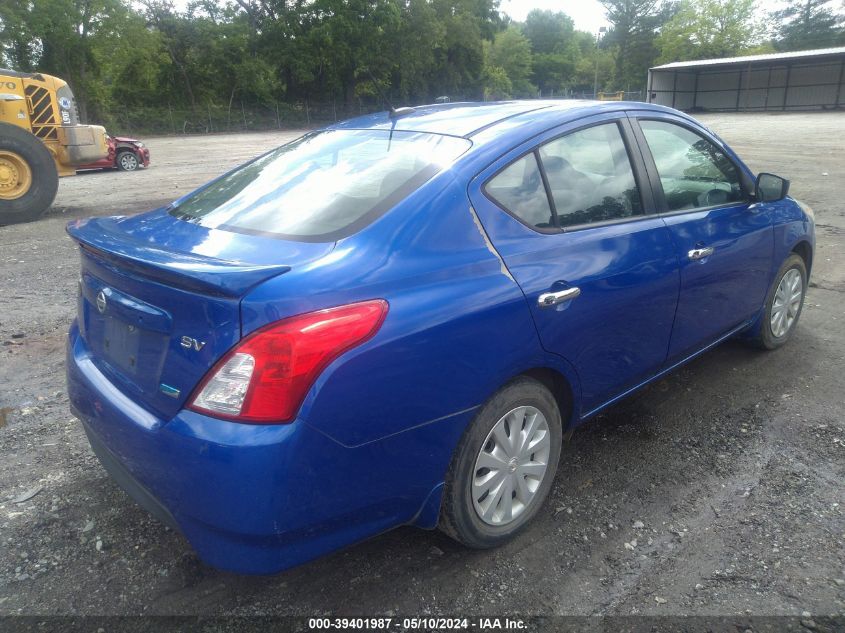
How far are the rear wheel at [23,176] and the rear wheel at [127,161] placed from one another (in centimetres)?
916

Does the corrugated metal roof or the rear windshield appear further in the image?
the corrugated metal roof

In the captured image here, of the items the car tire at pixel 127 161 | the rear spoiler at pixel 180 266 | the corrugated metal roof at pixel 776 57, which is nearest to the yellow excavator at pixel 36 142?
the car tire at pixel 127 161

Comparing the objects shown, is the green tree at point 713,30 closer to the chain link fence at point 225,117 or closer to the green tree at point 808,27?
the green tree at point 808,27

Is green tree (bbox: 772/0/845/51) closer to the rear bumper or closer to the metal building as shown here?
the metal building

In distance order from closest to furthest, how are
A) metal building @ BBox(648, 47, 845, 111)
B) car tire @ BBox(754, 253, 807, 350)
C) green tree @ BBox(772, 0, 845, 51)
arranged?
car tire @ BBox(754, 253, 807, 350) → metal building @ BBox(648, 47, 845, 111) → green tree @ BBox(772, 0, 845, 51)

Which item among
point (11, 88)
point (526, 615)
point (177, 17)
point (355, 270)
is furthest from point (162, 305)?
point (177, 17)

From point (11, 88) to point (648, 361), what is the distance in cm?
1183

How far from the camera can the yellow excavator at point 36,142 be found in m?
10.4

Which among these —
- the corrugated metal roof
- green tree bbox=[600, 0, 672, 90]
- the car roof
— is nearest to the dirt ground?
the car roof

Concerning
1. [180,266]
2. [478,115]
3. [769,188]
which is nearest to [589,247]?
[478,115]

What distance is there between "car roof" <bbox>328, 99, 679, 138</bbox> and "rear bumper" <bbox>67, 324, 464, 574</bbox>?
1.34 metres

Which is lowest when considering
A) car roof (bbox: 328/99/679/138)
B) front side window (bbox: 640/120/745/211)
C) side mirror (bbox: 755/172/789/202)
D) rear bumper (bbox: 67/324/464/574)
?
rear bumper (bbox: 67/324/464/574)

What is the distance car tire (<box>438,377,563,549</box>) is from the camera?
7.90 ft

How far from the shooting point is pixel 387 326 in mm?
2080
